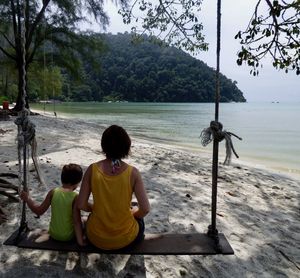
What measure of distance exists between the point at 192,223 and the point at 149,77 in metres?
90.0

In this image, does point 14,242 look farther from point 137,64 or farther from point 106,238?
point 137,64

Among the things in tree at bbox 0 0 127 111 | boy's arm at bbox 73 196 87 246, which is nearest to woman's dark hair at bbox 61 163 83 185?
boy's arm at bbox 73 196 87 246

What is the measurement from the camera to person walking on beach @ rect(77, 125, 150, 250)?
279 cm

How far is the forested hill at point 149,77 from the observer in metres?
88.2

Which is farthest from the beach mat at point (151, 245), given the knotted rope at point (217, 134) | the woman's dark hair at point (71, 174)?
the knotted rope at point (217, 134)

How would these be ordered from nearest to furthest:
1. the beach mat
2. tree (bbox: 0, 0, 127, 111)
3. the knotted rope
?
the beach mat → the knotted rope → tree (bbox: 0, 0, 127, 111)

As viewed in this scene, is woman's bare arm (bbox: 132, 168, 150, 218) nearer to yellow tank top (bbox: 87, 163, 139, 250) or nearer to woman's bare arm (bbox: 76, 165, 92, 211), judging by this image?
yellow tank top (bbox: 87, 163, 139, 250)

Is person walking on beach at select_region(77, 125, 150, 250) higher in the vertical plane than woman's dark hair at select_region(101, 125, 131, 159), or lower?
lower

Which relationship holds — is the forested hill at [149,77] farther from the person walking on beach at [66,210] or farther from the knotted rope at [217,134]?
the person walking on beach at [66,210]

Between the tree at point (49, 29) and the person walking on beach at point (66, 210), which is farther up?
the tree at point (49, 29)

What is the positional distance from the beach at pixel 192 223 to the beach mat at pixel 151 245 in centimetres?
27

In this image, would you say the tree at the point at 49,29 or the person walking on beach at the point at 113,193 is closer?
the person walking on beach at the point at 113,193

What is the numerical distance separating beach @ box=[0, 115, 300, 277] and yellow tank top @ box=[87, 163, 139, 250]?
1.32 feet

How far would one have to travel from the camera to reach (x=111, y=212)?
9.39 ft
